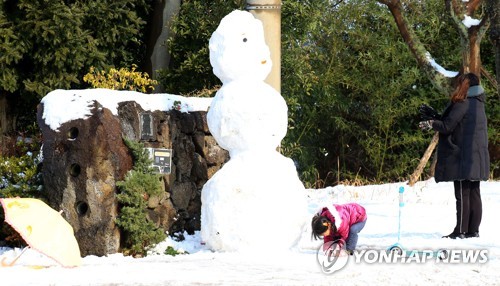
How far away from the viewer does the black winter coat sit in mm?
9370

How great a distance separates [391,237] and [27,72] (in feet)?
22.2

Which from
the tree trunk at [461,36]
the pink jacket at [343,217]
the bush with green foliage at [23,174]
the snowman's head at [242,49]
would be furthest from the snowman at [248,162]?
the tree trunk at [461,36]

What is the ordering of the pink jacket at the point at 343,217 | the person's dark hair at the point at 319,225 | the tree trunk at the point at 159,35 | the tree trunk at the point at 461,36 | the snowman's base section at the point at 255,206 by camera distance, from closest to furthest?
1. the person's dark hair at the point at 319,225
2. the pink jacket at the point at 343,217
3. the snowman's base section at the point at 255,206
4. the tree trunk at the point at 461,36
5. the tree trunk at the point at 159,35

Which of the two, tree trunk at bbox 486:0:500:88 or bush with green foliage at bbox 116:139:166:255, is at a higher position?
tree trunk at bbox 486:0:500:88

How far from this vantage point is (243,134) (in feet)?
28.7

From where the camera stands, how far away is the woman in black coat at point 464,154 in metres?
9.40

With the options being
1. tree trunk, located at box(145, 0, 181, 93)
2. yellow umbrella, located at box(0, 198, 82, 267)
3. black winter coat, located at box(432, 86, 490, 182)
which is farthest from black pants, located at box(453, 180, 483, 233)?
tree trunk, located at box(145, 0, 181, 93)

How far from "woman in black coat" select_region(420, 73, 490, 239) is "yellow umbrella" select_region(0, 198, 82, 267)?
3680 mm

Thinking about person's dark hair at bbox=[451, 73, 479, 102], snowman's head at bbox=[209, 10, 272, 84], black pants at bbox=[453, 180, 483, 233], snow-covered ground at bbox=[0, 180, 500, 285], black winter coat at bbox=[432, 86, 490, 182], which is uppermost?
snowman's head at bbox=[209, 10, 272, 84]

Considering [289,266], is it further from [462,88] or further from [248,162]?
[462,88]

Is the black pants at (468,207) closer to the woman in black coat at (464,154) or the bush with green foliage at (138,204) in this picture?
the woman in black coat at (464,154)

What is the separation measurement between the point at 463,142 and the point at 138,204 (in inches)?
128

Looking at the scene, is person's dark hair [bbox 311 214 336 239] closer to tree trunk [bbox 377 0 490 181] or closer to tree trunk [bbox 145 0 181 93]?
tree trunk [bbox 377 0 490 181]

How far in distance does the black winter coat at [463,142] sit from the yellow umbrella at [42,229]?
3.75 metres
